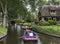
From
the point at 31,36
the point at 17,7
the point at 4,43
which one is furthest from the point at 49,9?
the point at 4,43

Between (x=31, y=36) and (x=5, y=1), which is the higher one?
(x=5, y=1)

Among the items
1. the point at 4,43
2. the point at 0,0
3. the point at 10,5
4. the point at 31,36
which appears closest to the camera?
the point at 4,43

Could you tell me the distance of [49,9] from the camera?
7894 cm

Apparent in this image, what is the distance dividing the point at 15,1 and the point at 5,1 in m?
2.52

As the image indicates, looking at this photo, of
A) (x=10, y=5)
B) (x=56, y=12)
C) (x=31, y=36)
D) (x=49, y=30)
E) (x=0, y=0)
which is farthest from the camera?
(x=56, y=12)

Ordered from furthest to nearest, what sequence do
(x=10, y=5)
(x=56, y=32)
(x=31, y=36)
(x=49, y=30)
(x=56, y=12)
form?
(x=56, y=12) < (x=10, y=5) < (x=49, y=30) < (x=56, y=32) < (x=31, y=36)

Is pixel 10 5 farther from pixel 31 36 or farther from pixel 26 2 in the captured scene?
pixel 31 36

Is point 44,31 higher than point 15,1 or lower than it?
lower

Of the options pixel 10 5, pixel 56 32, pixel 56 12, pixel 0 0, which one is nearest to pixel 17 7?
pixel 10 5

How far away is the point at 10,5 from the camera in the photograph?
178 ft

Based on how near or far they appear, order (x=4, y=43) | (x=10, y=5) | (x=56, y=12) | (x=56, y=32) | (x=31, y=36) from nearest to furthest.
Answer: (x=4, y=43) < (x=31, y=36) < (x=56, y=32) < (x=10, y=5) < (x=56, y=12)

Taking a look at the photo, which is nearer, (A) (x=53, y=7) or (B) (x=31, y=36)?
(B) (x=31, y=36)

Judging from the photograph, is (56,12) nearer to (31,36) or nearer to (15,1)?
(15,1)

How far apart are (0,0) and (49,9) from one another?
3156cm
